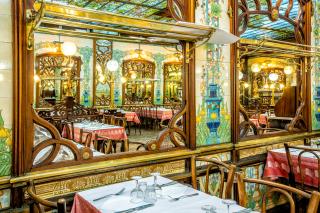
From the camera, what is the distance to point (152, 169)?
331cm

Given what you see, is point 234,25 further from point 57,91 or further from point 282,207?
point 57,91

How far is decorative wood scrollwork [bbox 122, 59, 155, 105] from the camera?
13827mm

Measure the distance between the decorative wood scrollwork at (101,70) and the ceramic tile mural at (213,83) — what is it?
9.18 meters

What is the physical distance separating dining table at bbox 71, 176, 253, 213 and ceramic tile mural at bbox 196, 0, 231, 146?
1333 millimetres

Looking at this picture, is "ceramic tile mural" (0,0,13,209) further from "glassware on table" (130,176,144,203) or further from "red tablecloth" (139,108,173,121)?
"red tablecloth" (139,108,173,121)

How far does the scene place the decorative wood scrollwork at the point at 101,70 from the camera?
12.4 meters

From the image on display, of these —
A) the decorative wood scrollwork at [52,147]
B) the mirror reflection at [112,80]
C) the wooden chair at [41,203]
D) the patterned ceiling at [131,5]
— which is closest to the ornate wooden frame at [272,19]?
the decorative wood scrollwork at [52,147]

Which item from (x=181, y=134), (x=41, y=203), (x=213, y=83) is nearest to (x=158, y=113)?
(x=213, y=83)

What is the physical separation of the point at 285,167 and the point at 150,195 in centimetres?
263

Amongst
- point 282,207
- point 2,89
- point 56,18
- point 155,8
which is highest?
point 155,8

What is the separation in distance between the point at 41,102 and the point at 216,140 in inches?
383

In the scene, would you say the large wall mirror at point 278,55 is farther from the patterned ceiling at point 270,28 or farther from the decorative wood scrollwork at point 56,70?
the decorative wood scrollwork at point 56,70

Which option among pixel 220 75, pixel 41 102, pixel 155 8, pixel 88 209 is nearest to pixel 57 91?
pixel 41 102

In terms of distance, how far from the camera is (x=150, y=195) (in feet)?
7.59
